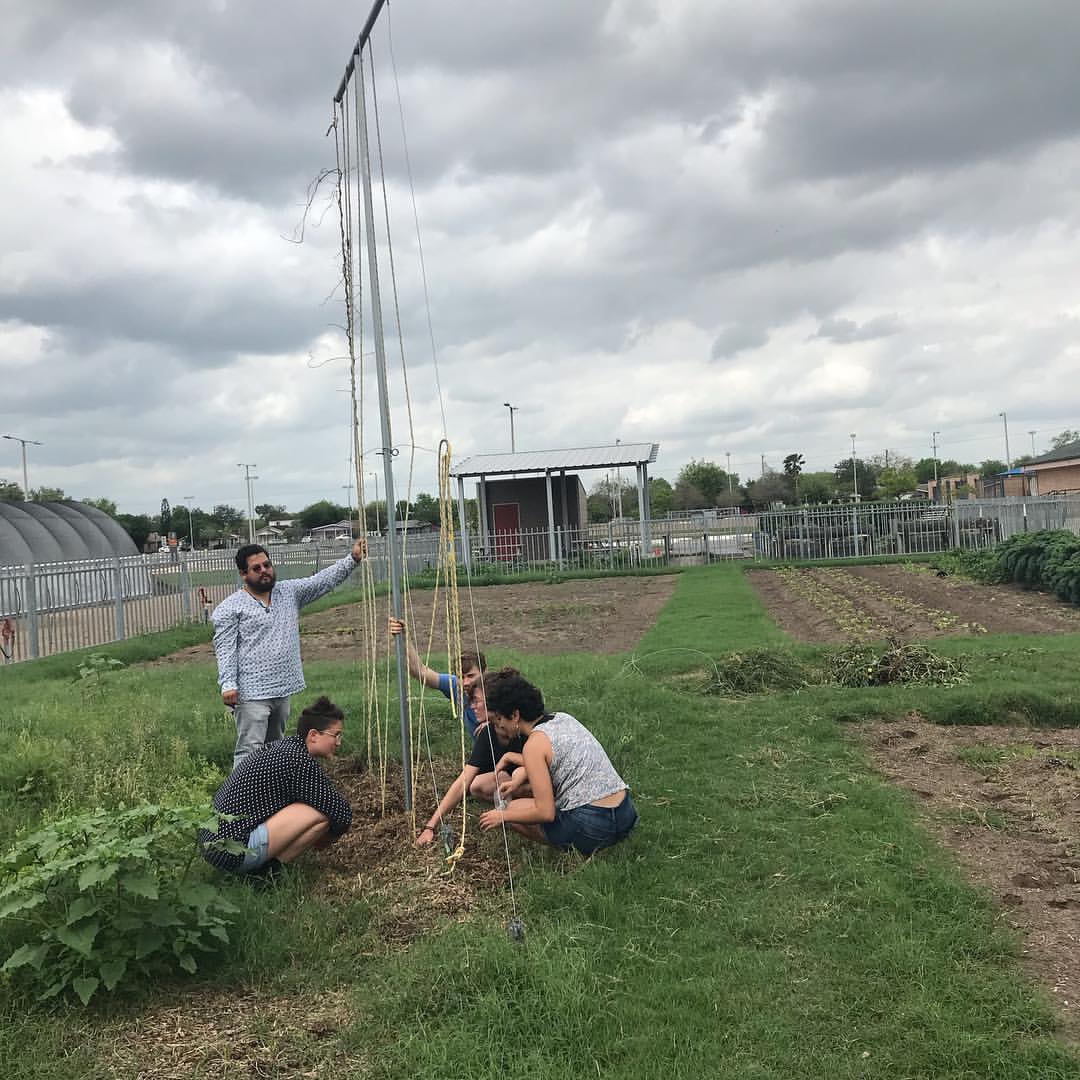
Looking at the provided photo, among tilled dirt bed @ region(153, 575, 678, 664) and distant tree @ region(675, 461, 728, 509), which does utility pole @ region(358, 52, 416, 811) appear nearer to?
tilled dirt bed @ region(153, 575, 678, 664)

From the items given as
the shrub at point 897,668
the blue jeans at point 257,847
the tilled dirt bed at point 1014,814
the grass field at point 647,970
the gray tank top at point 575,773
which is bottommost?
the tilled dirt bed at point 1014,814

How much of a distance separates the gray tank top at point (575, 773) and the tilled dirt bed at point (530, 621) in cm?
531

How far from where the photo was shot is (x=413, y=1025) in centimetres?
318

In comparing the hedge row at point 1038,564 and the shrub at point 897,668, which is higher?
the hedge row at point 1038,564

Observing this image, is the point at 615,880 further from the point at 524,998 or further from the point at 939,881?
the point at 939,881

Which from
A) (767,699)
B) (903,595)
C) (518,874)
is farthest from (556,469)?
(518,874)

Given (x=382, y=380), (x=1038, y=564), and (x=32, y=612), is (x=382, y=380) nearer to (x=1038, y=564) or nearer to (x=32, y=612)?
(x=32, y=612)

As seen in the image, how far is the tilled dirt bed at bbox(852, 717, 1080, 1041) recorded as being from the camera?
3697 mm

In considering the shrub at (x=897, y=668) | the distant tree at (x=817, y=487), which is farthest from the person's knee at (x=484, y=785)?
the distant tree at (x=817, y=487)

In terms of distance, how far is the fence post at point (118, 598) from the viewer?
53.5ft

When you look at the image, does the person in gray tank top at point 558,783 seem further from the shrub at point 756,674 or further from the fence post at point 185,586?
the fence post at point 185,586

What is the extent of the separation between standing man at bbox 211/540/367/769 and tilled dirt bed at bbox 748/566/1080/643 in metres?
6.67

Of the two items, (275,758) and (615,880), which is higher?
(275,758)

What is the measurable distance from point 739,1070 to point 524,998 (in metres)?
0.75
